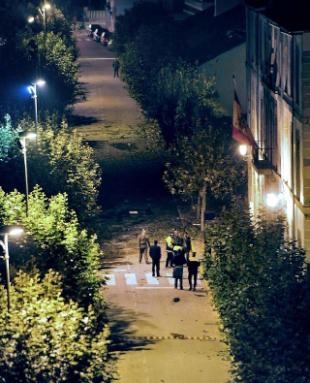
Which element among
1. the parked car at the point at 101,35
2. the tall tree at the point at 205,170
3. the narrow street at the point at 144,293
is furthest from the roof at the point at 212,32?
the parked car at the point at 101,35

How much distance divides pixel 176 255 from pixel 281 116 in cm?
623

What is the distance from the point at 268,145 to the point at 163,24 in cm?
4764

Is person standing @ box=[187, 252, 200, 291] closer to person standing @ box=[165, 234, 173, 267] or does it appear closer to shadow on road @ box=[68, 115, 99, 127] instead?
person standing @ box=[165, 234, 173, 267]

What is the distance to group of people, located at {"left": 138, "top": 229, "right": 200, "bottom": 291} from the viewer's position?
43.4 metres

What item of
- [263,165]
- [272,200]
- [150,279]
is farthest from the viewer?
[263,165]

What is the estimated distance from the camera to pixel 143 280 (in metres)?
45.7

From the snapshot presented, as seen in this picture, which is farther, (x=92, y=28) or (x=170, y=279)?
(x=92, y=28)

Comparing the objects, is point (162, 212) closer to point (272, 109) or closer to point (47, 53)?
point (272, 109)

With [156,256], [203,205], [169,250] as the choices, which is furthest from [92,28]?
[156,256]

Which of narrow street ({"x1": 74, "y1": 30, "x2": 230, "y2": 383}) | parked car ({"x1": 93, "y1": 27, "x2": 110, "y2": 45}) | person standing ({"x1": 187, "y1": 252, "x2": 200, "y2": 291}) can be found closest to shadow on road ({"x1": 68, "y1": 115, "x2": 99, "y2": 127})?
narrow street ({"x1": 74, "y1": 30, "x2": 230, "y2": 383})

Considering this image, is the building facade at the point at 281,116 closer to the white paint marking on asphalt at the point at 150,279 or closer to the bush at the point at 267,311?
the white paint marking on asphalt at the point at 150,279

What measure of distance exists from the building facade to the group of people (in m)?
2.71

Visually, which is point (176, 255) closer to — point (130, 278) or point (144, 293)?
point (144, 293)

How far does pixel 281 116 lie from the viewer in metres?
46.6
